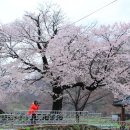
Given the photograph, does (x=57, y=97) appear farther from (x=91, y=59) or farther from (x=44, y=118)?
(x=44, y=118)

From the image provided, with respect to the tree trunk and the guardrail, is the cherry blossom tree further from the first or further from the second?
the guardrail

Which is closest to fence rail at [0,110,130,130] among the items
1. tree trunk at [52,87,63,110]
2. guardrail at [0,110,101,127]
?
guardrail at [0,110,101,127]

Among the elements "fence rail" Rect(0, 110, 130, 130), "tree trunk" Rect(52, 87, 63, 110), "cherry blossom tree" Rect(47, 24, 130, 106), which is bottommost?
"fence rail" Rect(0, 110, 130, 130)

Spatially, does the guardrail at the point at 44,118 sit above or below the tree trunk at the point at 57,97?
below

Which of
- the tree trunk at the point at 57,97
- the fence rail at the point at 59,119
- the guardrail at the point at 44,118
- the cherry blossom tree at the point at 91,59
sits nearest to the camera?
the fence rail at the point at 59,119

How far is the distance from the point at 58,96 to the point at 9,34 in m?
6.92

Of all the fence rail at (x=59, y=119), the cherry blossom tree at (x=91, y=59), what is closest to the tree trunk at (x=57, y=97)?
the cherry blossom tree at (x=91, y=59)

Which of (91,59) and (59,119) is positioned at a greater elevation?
(91,59)

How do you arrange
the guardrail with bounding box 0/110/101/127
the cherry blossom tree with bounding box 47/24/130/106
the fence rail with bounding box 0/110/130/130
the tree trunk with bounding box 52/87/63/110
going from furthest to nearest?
the tree trunk with bounding box 52/87/63/110 → the cherry blossom tree with bounding box 47/24/130/106 → the guardrail with bounding box 0/110/101/127 → the fence rail with bounding box 0/110/130/130

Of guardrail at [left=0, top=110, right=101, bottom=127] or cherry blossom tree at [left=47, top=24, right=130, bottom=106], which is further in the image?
cherry blossom tree at [left=47, top=24, right=130, bottom=106]

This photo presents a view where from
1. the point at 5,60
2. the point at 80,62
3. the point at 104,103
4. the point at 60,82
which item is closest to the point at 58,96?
the point at 60,82

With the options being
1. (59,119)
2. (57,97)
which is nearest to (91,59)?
(57,97)

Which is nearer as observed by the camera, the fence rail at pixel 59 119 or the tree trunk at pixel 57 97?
the fence rail at pixel 59 119

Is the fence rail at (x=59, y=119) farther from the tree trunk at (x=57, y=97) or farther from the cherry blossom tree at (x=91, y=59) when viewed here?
the tree trunk at (x=57, y=97)
